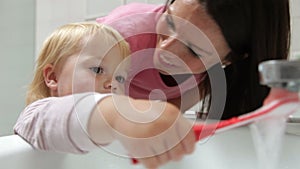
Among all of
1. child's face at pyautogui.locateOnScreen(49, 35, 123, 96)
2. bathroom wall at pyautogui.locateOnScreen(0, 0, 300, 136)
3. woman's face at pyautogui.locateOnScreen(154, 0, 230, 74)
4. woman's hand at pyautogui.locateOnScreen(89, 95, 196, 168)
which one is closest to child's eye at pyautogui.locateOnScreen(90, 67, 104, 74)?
child's face at pyautogui.locateOnScreen(49, 35, 123, 96)

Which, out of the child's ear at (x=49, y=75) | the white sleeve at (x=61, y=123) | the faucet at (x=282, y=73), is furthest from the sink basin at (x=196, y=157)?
the faucet at (x=282, y=73)

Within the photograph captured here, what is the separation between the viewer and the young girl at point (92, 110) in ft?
1.04

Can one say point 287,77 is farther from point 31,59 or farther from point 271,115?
point 31,59

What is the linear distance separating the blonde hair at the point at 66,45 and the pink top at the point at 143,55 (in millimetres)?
50

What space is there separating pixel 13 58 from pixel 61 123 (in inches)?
41.0

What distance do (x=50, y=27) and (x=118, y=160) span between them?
0.74 m

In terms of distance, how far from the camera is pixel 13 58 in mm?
1359

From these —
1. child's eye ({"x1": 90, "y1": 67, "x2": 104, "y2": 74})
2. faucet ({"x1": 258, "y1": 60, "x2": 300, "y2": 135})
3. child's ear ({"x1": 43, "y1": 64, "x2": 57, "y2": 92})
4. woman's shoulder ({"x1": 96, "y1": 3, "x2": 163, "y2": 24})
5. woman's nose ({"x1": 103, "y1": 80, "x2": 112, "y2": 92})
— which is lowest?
child's ear ({"x1": 43, "y1": 64, "x2": 57, "y2": 92})

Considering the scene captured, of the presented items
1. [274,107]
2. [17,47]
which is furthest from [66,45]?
[17,47]

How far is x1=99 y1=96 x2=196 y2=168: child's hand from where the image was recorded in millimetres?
314

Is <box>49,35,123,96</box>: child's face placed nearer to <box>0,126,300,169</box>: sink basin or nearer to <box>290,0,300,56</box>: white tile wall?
<box>0,126,300,169</box>: sink basin

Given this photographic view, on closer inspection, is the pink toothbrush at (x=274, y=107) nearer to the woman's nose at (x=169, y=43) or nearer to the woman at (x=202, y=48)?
the woman at (x=202, y=48)

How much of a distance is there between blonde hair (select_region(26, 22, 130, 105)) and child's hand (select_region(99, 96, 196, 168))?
12.0 inches

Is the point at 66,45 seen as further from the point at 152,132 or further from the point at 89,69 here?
the point at 152,132
